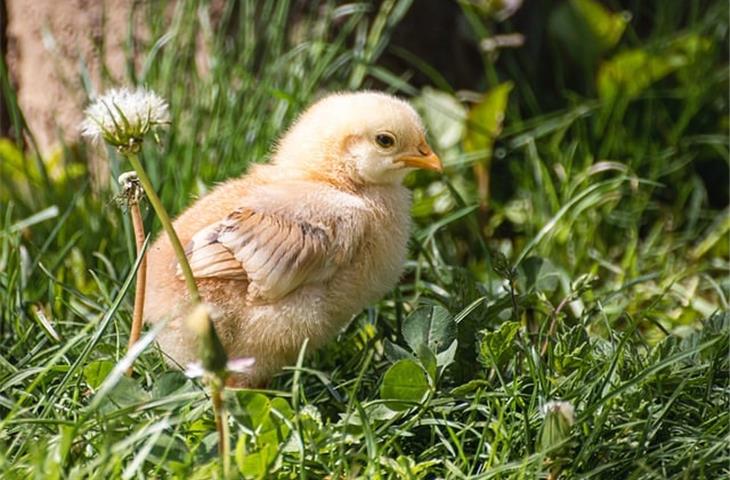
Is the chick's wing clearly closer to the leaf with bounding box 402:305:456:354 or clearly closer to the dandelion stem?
the dandelion stem

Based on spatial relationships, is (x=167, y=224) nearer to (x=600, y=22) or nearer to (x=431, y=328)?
(x=431, y=328)

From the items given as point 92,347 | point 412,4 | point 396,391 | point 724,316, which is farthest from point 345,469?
point 412,4

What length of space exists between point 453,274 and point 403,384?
66 centimetres

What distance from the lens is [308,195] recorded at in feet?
8.25

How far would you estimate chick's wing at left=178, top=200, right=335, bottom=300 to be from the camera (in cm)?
240

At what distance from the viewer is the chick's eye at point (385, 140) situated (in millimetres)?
2596

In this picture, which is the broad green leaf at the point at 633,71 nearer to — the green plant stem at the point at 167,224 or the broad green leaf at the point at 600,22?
the broad green leaf at the point at 600,22

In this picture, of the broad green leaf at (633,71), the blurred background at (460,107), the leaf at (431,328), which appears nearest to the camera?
the leaf at (431,328)

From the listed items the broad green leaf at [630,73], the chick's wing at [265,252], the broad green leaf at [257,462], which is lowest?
the broad green leaf at [630,73]

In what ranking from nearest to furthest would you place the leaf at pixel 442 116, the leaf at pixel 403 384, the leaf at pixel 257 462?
1. the leaf at pixel 257 462
2. the leaf at pixel 403 384
3. the leaf at pixel 442 116

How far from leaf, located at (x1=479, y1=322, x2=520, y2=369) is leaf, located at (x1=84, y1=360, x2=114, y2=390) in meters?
0.76

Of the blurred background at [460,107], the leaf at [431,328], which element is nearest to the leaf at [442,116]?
the blurred background at [460,107]

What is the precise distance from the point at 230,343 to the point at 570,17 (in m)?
2.23

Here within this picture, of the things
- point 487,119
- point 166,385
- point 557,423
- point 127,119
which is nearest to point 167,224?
point 127,119
